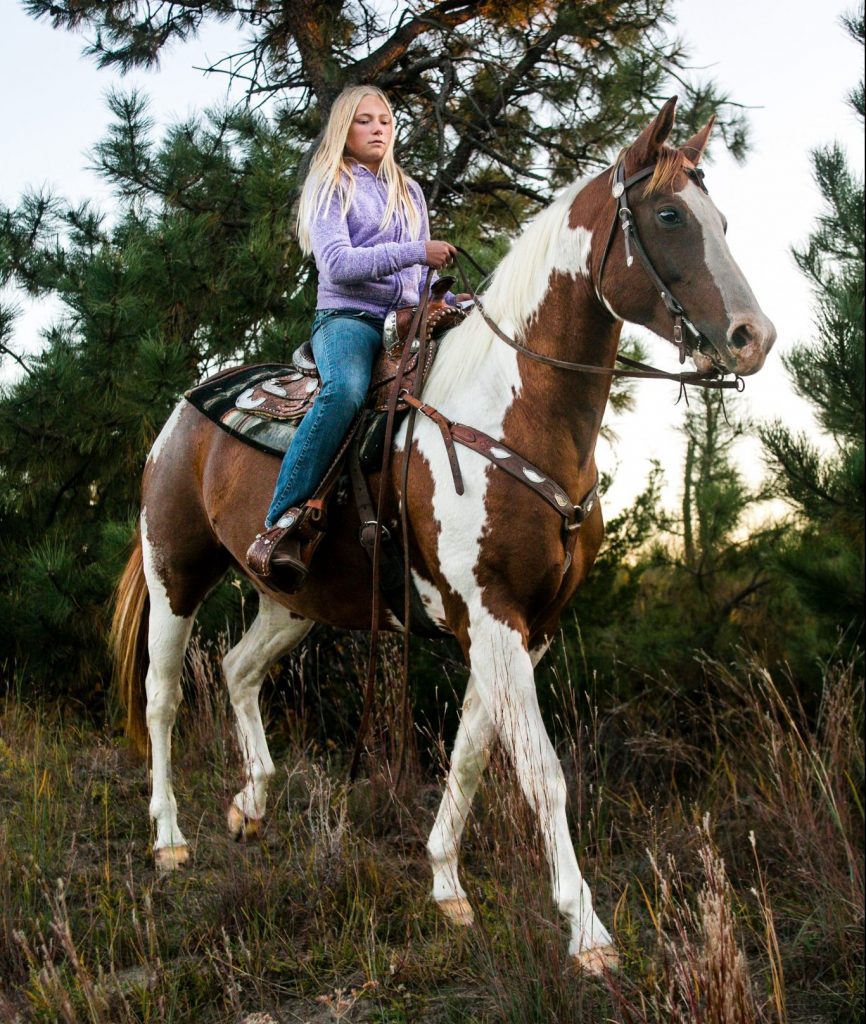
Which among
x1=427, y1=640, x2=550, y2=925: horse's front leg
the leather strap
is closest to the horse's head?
the leather strap

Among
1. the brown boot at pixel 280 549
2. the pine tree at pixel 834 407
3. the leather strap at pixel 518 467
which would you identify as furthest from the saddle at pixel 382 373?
the pine tree at pixel 834 407

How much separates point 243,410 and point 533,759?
1835 millimetres

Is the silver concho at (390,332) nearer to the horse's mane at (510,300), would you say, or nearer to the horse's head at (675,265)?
the horse's mane at (510,300)

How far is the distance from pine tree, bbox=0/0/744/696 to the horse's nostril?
10.3 feet

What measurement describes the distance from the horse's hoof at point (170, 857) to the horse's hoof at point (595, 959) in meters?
1.79

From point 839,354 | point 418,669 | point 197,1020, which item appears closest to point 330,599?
point 197,1020

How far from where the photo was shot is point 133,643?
4.78 metres

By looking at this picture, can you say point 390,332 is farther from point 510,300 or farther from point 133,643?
point 133,643

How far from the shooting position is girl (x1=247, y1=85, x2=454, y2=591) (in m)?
3.60

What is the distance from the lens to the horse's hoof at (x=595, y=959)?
2.89 m

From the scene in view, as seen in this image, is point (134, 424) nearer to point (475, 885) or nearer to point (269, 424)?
point (269, 424)

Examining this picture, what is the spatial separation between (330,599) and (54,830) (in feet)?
5.03

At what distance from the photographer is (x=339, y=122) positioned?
12.7ft

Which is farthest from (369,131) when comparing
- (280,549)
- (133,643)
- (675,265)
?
(133,643)
